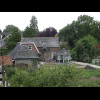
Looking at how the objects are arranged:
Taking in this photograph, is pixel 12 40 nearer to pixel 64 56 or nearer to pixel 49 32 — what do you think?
pixel 64 56

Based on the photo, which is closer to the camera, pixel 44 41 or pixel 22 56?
pixel 22 56

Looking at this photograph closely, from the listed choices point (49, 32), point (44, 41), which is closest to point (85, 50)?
point (44, 41)

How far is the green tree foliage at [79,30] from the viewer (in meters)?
25.9

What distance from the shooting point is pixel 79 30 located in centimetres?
2666

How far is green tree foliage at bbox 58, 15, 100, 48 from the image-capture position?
84.9 feet

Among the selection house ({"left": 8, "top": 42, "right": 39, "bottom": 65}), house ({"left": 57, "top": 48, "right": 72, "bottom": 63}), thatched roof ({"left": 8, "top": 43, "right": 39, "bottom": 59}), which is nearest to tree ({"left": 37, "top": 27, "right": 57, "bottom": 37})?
house ({"left": 57, "top": 48, "right": 72, "bottom": 63})

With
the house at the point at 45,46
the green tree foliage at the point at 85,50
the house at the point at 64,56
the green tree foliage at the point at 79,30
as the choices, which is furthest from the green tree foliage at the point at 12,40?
the green tree foliage at the point at 79,30

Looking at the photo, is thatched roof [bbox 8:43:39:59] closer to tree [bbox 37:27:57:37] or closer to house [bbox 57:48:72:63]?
house [bbox 57:48:72:63]

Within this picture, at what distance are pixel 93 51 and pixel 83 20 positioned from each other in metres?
7.87
